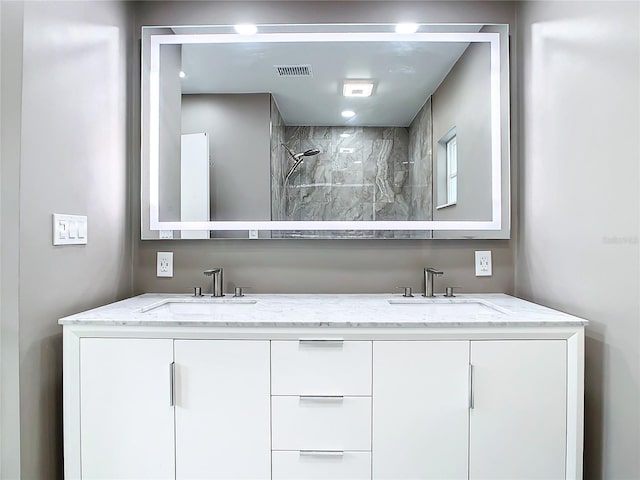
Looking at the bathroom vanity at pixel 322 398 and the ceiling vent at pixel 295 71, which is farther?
the ceiling vent at pixel 295 71

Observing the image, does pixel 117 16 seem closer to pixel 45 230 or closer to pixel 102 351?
pixel 45 230

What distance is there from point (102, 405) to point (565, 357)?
4.87 feet

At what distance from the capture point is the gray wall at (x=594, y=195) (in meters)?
1.16

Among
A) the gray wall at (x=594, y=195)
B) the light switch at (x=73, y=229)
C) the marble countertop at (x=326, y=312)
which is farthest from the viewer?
the light switch at (x=73, y=229)

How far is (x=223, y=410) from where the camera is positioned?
1.27m

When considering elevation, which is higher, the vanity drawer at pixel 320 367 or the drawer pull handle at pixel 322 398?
the vanity drawer at pixel 320 367

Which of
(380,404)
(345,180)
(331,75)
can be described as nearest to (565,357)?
(380,404)

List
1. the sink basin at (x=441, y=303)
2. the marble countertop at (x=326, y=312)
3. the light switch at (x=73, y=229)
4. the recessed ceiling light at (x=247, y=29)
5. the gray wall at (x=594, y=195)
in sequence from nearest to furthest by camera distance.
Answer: the gray wall at (x=594, y=195), the marble countertop at (x=326, y=312), the light switch at (x=73, y=229), the sink basin at (x=441, y=303), the recessed ceiling light at (x=247, y=29)

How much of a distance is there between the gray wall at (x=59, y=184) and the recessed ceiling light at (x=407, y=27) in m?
1.23

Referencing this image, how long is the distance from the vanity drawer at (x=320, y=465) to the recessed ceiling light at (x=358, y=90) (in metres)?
1.43

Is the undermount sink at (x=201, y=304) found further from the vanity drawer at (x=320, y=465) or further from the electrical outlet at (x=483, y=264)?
the electrical outlet at (x=483, y=264)

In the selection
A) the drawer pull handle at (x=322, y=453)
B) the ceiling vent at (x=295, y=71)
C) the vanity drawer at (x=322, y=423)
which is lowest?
the drawer pull handle at (x=322, y=453)

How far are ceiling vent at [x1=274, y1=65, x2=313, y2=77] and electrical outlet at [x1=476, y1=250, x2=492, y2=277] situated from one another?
113 cm

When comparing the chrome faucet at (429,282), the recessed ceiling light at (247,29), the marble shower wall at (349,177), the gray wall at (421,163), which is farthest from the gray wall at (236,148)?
the chrome faucet at (429,282)
